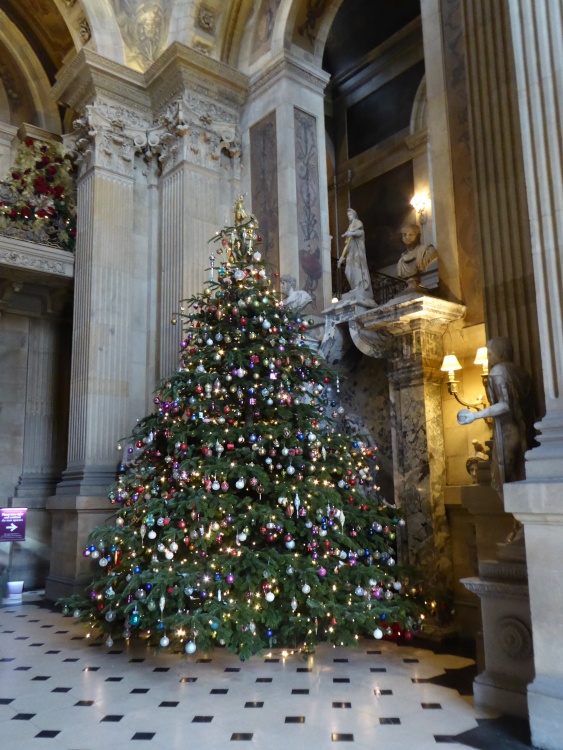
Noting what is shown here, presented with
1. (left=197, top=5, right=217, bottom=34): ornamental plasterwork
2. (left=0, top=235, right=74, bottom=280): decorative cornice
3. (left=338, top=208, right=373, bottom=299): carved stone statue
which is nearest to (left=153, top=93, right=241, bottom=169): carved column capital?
(left=197, top=5, right=217, bottom=34): ornamental plasterwork

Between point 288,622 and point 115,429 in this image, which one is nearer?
point 288,622

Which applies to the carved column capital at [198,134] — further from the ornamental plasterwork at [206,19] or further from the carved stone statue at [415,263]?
the carved stone statue at [415,263]

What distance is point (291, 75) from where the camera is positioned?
36.2ft

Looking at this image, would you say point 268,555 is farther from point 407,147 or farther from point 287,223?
point 407,147

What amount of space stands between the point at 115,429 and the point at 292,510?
5037 millimetres

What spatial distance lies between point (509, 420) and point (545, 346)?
908mm

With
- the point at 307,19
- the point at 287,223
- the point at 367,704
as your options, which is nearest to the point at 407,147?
the point at 307,19

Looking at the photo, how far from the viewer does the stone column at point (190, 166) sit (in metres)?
10.9

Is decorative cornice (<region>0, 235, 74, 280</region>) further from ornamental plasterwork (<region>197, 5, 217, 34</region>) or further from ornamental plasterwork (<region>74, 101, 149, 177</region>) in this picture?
ornamental plasterwork (<region>197, 5, 217, 34</region>)

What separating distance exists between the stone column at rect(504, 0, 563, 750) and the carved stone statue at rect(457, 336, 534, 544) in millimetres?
674

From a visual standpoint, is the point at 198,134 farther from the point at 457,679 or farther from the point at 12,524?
the point at 457,679

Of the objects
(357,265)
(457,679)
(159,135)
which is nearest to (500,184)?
(357,265)

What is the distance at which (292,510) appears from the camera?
21.4 feet

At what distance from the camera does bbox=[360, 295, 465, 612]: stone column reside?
24.6 feet
